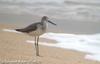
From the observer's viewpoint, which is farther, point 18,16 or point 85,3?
point 85,3

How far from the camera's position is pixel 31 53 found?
6945 mm

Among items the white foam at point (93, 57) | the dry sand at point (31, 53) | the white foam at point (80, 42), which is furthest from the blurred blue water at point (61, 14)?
the white foam at point (93, 57)

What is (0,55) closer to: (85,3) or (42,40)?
(42,40)

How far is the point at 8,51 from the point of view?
6.82 meters

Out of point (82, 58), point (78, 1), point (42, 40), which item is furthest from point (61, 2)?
point (82, 58)

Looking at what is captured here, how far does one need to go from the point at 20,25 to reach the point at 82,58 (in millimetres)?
3665

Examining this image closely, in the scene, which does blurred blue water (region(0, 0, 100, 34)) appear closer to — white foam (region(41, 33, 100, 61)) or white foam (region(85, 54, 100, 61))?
white foam (region(41, 33, 100, 61))

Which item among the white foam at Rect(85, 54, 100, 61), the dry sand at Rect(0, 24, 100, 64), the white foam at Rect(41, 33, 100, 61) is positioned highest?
the dry sand at Rect(0, 24, 100, 64)

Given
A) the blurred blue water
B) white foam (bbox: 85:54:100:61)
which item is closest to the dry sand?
white foam (bbox: 85:54:100:61)

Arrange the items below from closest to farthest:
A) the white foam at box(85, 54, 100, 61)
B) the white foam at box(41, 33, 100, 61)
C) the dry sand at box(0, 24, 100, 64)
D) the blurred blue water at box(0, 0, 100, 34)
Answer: the dry sand at box(0, 24, 100, 64), the white foam at box(85, 54, 100, 61), the white foam at box(41, 33, 100, 61), the blurred blue water at box(0, 0, 100, 34)

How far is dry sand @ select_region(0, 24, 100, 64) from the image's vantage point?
6.39 meters

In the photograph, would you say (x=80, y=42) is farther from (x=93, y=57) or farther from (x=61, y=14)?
(x=61, y=14)

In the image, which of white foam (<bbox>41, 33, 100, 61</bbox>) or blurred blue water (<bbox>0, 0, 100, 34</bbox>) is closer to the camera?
white foam (<bbox>41, 33, 100, 61</bbox>)

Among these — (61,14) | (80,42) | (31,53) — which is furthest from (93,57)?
(61,14)
